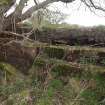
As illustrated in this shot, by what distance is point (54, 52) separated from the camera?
29.6 feet

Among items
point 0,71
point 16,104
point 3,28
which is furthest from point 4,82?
point 3,28

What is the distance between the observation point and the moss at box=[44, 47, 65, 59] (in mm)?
8945

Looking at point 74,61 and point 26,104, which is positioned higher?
point 74,61

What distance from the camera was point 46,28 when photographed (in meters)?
10.1

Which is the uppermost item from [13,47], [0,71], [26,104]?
[13,47]

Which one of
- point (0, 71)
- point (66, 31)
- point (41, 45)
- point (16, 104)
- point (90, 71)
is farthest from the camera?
point (66, 31)

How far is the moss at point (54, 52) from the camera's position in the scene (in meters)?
8.95

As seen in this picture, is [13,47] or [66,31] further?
[66,31]

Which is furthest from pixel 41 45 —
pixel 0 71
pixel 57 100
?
pixel 57 100

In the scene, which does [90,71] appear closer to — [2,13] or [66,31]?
[66,31]

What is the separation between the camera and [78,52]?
864cm

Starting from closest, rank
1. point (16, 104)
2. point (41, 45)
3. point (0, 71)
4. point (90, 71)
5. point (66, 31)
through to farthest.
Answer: point (16, 104)
point (90, 71)
point (0, 71)
point (41, 45)
point (66, 31)

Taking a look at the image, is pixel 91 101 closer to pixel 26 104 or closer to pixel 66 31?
pixel 26 104

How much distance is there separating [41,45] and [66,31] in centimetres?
128
